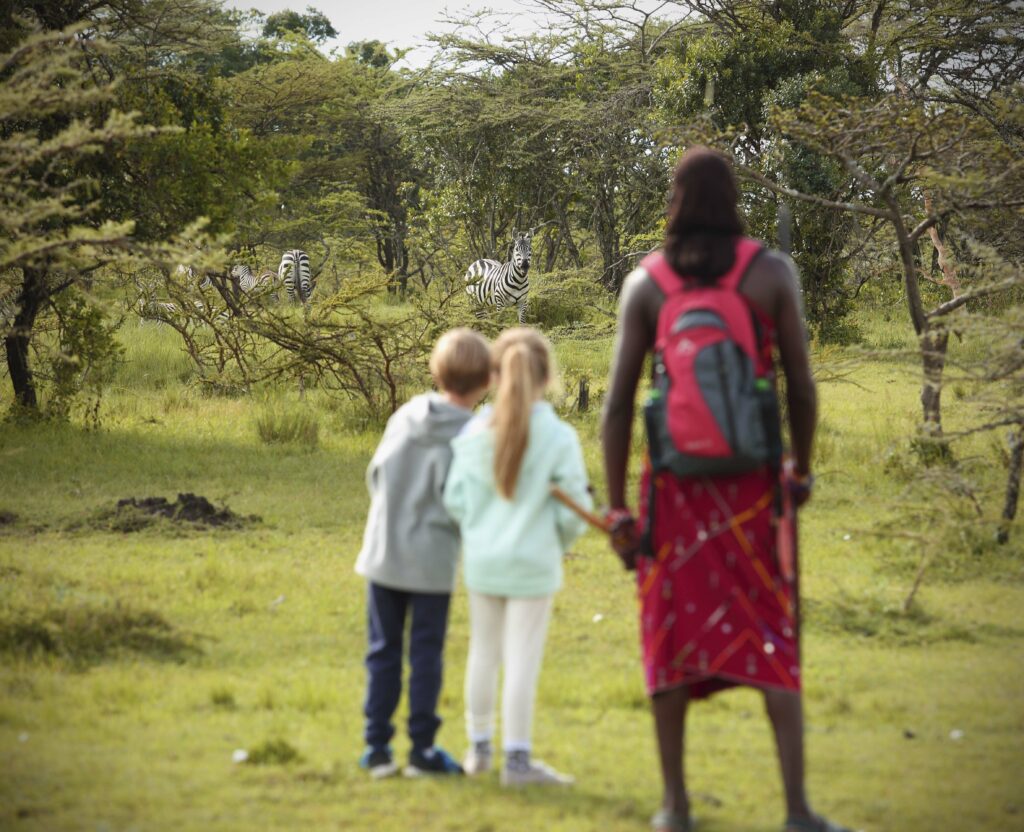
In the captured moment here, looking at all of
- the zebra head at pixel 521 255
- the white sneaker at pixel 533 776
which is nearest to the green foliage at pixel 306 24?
the zebra head at pixel 521 255

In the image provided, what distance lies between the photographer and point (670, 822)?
350 centimetres

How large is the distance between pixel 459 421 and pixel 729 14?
1093 cm

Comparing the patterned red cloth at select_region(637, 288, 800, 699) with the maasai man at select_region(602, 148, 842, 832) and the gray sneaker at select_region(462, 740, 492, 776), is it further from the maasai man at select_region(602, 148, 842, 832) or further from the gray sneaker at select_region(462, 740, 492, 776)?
the gray sneaker at select_region(462, 740, 492, 776)

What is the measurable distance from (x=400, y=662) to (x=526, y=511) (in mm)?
760

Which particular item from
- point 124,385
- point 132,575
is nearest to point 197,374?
point 124,385

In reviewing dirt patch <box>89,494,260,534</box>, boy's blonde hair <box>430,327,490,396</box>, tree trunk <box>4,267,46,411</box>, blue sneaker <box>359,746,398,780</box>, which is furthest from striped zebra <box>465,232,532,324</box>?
blue sneaker <box>359,746,398,780</box>

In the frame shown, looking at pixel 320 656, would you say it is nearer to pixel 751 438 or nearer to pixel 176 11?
pixel 751 438

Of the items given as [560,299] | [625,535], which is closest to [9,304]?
[560,299]

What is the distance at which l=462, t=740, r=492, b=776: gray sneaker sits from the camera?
164 inches

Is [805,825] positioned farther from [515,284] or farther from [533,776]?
[515,284]

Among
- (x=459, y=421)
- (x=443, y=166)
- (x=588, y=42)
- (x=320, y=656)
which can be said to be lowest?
(x=320, y=656)

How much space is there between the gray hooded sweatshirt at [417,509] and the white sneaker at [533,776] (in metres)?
0.63

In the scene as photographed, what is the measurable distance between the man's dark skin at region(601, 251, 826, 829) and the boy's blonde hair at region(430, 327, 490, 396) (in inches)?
29.3

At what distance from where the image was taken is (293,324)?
1340 centimetres
